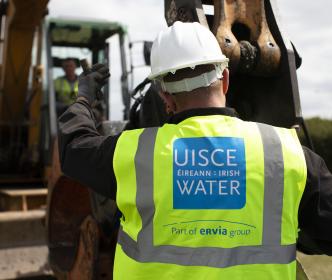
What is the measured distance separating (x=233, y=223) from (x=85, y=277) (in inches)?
60.4

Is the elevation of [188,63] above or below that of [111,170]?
above

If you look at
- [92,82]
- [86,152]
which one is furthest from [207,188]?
[92,82]

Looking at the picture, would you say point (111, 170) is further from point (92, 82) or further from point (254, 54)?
point (254, 54)

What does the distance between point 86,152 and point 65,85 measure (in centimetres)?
550

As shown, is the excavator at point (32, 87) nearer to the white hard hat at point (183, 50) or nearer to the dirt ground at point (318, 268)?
the dirt ground at point (318, 268)

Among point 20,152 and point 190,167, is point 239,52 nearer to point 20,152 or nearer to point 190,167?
point 190,167

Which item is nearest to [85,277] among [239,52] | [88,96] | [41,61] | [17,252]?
[88,96]

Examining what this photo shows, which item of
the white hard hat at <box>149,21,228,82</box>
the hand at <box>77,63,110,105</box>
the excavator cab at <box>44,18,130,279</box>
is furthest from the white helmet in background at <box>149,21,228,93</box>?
the excavator cab at <box>44,18,130,279</box>

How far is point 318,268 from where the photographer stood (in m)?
5.14

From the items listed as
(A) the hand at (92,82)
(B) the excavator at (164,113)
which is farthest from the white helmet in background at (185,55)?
(B) the excavator at (164,113)

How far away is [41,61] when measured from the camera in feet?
23.4

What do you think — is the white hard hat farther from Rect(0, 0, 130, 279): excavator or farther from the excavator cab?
Rect(0, 0, 130, 279): excavator

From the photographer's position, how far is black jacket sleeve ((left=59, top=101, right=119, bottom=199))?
70.6 inches

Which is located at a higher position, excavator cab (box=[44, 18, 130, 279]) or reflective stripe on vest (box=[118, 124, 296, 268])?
reflective stripe on vest (box=[118, 124, 296, 268])
